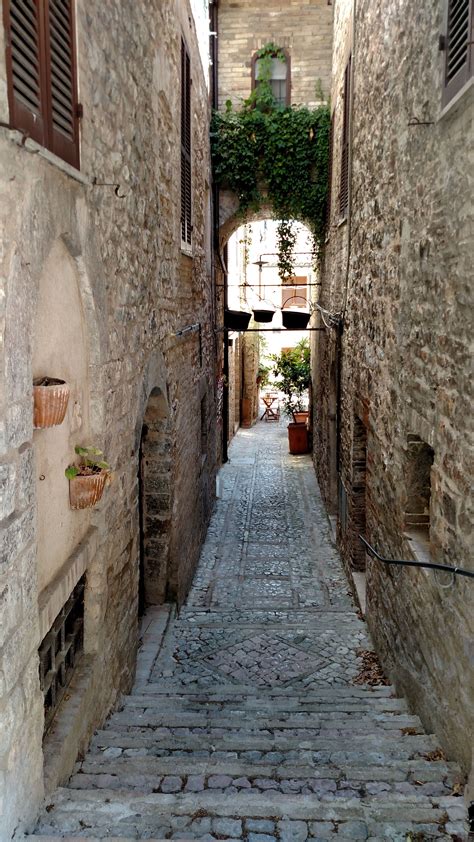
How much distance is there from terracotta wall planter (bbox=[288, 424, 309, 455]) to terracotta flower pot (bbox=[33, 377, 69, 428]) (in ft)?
45.6

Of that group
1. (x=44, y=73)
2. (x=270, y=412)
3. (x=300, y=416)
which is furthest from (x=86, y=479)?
(x=270, y=412)

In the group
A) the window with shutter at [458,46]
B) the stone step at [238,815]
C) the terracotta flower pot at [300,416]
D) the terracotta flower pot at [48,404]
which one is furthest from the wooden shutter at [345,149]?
the terracotta flower pot at [300,416]

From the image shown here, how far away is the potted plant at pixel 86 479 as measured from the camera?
3758mm

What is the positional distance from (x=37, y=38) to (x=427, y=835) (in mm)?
3786

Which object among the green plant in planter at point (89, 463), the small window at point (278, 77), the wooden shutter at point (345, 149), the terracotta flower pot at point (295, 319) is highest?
the small window at point (278, 77)

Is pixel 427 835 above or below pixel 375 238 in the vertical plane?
below

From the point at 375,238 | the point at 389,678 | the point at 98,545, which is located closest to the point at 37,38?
the point at 98,545

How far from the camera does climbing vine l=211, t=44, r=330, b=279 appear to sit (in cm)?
1214

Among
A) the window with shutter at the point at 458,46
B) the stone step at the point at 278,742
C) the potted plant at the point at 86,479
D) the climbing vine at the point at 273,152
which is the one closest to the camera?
the window with shutter at the point at 458,46

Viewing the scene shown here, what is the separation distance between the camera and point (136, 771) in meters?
3.63

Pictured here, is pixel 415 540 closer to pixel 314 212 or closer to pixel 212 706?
pixel 212 706

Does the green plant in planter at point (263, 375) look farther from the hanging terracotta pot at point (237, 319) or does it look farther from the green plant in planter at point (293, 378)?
the hanging terracotta pot at point (237, 319)

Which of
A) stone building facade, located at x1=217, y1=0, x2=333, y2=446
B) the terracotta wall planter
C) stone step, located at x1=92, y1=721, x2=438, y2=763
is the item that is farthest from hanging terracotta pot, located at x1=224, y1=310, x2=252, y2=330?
stone step, located at x1=92, y1=721, x2=438, y2=763

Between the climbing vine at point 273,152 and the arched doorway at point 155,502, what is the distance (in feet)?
22.7
